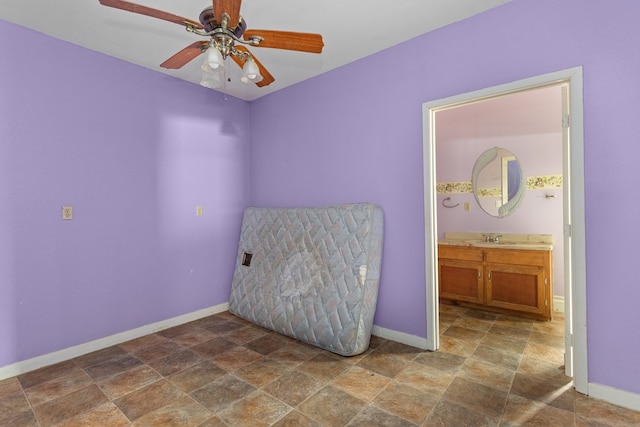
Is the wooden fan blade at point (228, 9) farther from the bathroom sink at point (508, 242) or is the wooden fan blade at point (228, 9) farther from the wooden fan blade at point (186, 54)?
the bathroom sink at point (508, 242)

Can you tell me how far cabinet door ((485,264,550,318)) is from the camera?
3266 millimetres

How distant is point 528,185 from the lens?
3857 mm

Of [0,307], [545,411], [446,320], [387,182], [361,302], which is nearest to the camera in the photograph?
[545,411]

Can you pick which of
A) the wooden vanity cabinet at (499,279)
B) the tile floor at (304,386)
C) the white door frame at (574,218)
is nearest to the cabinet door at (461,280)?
the wooden vanity cabinet at (499,279)

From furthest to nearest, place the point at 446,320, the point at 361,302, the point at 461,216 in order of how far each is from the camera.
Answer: the point at 461,216, the point at 446,320, the point at 361,302

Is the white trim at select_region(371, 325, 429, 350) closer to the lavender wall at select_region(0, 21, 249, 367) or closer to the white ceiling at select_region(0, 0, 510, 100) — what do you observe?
the lavender wall at select_region(0, 21, 249, 367)

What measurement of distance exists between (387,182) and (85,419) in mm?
2733

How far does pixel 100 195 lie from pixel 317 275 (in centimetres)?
213

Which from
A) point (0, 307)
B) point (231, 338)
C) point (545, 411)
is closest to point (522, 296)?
point (545, 411)

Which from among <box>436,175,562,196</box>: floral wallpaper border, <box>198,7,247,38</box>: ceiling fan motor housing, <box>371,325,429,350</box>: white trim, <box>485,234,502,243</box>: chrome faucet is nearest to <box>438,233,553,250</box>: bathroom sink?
<box>485,234,502,243</box>: chrome faucet

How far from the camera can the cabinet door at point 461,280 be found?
144 inches

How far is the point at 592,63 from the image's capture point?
75.5 inches

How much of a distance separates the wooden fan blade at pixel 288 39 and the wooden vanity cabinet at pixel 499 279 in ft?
9.90

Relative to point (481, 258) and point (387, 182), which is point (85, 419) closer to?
point (387, 182)
